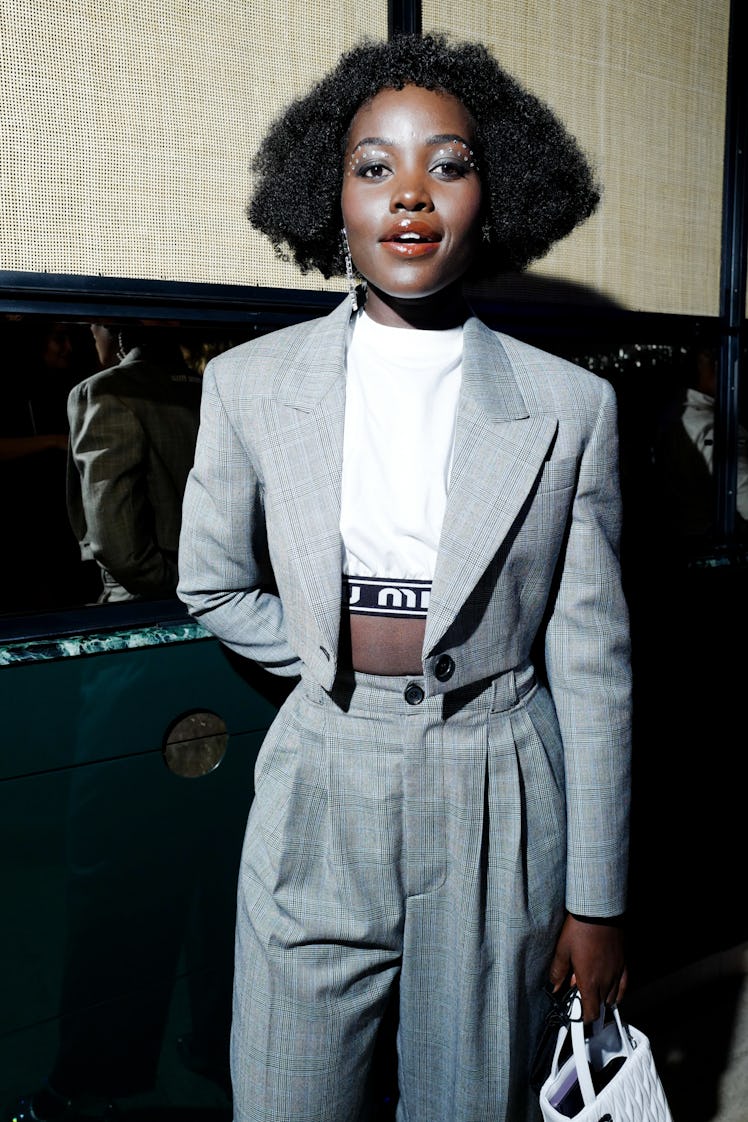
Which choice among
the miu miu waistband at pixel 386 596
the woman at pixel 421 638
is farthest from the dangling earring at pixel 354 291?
the miu miu waistband at pixel 386 596

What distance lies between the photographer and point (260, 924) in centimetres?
154

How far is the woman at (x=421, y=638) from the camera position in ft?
4.73

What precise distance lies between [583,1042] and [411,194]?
1470 mm

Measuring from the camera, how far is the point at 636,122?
253 cm

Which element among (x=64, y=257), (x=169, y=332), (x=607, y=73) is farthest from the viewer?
(x=607, y=73)

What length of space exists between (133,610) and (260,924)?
744 millimetres

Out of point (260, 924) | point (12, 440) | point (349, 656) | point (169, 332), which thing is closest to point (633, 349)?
point (169, 332)

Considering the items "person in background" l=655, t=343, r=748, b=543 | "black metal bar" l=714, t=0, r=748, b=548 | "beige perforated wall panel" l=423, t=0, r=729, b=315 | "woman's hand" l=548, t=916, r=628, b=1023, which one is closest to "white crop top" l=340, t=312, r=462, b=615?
"woman's hand" l=548, t=916, r=628, b=1023

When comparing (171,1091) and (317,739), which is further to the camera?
(171,1091)

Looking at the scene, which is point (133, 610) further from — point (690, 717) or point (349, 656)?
point (690, 717)

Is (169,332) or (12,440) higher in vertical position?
(169,332)

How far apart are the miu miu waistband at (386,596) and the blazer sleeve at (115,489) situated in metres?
0.67

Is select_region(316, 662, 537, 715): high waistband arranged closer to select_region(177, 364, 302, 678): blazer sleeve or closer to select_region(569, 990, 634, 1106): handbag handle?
select_region(177, 364, 302, 678): blazer sleeve

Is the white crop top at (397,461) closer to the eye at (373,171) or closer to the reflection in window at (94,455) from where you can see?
the eye at (373,171)
